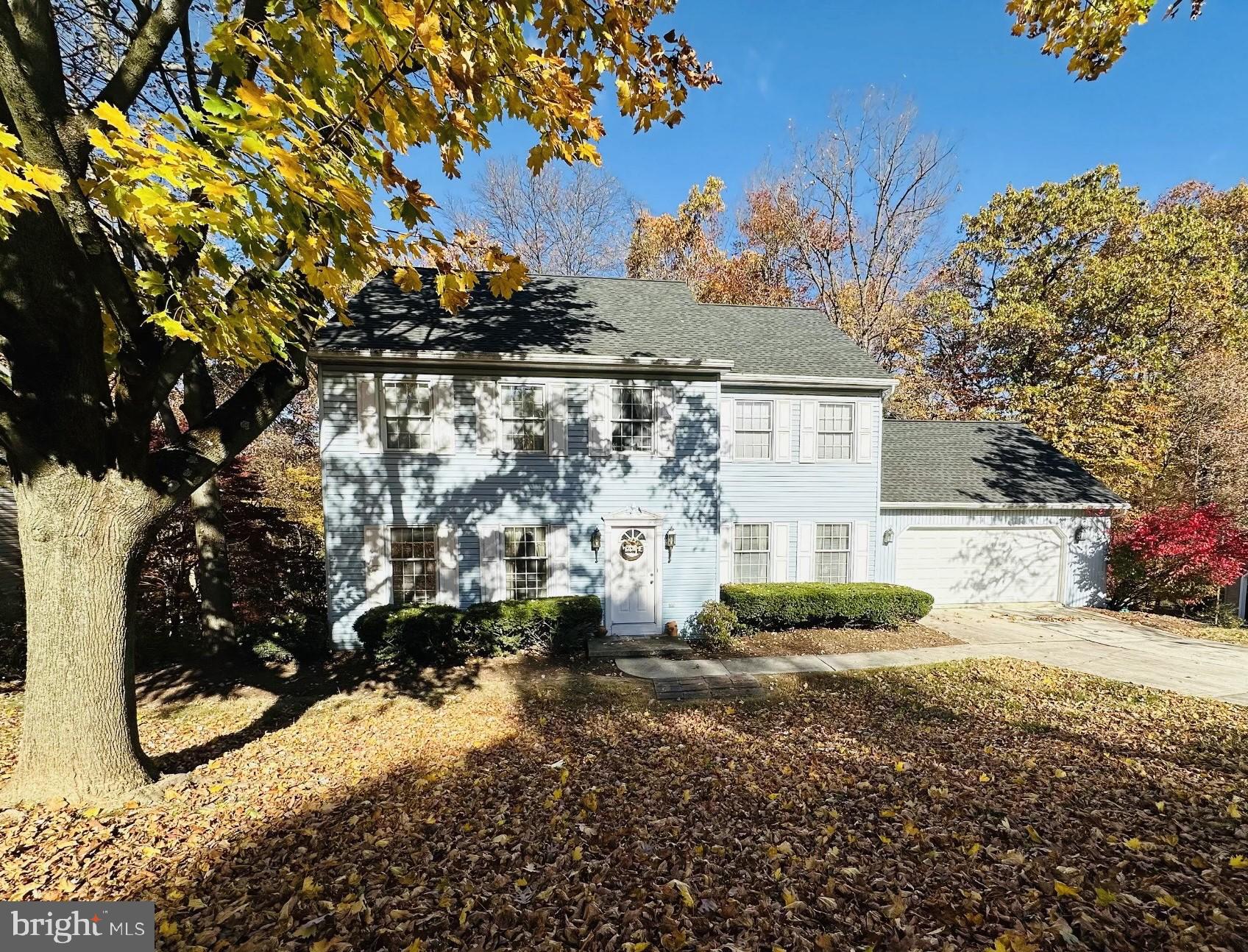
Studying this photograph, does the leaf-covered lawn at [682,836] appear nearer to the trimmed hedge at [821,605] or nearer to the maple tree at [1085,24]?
the trimmed hedge at [821,605]

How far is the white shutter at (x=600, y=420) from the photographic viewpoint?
1030 centimetres

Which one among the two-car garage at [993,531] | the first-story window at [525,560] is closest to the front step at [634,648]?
the first-story window at [525,560]

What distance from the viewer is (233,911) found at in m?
3.21

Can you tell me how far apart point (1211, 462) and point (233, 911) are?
2330 centimetres

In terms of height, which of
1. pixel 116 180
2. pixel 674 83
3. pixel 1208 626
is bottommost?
pixel 1208 626

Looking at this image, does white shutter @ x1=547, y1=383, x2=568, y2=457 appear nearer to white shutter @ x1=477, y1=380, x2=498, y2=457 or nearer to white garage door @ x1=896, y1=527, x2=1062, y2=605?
white shutter @ x1=477, y1=380, x2=498, y2=457

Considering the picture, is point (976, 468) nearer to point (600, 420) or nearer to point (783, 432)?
point (783, 432)

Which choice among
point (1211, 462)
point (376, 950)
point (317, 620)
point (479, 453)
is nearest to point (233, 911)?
point (376, 950)

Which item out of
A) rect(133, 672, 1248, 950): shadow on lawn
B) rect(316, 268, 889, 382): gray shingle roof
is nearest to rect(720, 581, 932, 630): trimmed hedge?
rect(133, 672, 1248, 950): shadow on lawn

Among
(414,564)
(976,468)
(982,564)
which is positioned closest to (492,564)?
(414,564)

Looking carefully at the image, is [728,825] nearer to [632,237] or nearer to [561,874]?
[561,874]

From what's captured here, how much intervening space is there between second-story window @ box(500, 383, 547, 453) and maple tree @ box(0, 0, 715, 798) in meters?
5.23

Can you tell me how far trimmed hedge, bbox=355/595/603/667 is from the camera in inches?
357

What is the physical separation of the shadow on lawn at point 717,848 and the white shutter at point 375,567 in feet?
16.8
